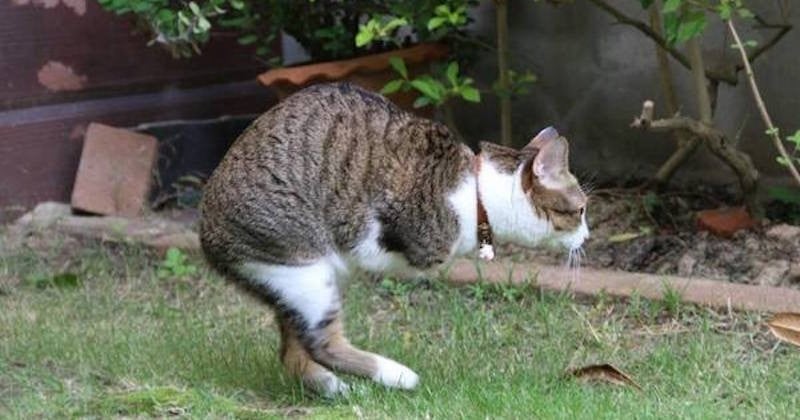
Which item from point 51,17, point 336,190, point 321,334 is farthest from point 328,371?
point 51,17

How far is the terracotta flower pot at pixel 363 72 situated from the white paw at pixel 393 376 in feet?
8.11

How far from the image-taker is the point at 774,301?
5.15m

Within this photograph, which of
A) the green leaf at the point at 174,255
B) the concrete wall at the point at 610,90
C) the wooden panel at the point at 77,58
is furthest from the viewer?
the wooden panel at the point at 77,58

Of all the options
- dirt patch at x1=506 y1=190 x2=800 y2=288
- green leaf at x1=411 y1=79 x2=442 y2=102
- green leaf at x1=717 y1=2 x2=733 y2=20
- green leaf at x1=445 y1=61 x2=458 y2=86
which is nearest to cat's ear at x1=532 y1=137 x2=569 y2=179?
green leaf at x1=717 y1=2 x2=733 y2=20

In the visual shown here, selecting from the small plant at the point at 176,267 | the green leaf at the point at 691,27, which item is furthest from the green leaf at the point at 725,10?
the small plant at the point at 176,267

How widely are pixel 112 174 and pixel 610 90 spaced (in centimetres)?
249

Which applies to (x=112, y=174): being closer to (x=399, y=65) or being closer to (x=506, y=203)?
(x=399, y=65)

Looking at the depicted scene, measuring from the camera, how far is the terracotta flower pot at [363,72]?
6645mm

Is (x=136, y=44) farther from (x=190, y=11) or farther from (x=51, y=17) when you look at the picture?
(x=190, y=11)

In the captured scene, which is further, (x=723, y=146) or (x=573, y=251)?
(x=723, y=146)

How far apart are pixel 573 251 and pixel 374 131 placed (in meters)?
0.77

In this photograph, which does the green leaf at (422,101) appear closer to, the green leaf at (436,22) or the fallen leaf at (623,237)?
the green leaf at (436,22)

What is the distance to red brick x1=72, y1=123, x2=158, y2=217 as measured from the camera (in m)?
7.07

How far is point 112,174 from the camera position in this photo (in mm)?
7152
